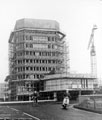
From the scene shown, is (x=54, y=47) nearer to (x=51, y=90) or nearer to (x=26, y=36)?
(x=26, y=36)

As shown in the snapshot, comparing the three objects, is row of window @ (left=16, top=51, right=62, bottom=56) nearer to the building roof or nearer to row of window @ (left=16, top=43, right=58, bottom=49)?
row of window @ (left=16, top=43, right=58, bottom=49)

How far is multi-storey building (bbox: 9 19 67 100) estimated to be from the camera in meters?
70.9

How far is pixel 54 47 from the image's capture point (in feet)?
248

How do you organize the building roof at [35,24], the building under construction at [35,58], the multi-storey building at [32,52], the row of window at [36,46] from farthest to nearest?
the building roof at [35,24] < the row of window at [36,46] < the multi-storey building at [32,52] < the building under construction at [35,58]

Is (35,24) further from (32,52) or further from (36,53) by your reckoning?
(36,53)

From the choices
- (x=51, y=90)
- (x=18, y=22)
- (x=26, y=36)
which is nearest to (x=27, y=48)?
(x=26, y=36)

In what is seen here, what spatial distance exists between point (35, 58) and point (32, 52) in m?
1.62

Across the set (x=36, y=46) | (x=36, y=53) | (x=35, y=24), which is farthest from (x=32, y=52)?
(x=35, y=24)

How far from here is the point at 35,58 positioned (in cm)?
7375

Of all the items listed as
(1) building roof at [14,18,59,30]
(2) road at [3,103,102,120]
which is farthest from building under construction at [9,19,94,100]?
(2) road at [3,103,102,120]

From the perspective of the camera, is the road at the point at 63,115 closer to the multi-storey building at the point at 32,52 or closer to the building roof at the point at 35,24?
the multi-storey building at the point at 32,52

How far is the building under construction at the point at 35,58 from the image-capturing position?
68125 millimetres

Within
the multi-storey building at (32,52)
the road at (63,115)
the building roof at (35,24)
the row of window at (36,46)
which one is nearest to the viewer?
the road at (63,115)

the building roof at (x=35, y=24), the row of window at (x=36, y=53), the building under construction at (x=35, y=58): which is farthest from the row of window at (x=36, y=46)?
the building roof at (x=35, y=24)
